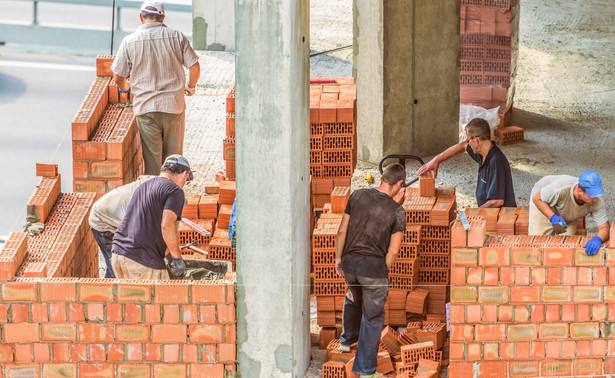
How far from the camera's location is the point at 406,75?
46.7ft

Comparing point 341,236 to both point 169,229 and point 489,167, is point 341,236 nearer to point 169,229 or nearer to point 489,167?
point 169,229

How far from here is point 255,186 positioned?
27.6 ft

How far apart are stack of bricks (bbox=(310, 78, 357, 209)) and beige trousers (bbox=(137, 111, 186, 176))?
1.49 metres

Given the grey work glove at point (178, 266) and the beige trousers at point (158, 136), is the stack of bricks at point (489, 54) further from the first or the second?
the grey work glove at point (178, 266)

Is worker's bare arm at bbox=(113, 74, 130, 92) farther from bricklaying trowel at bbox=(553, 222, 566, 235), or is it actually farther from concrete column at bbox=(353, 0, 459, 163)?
bricklaying trowel at bbox=(553, 222, 566, 235)

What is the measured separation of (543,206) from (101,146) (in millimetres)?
4213

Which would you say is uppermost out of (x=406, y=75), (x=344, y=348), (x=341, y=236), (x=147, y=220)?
(x=406, y=75)

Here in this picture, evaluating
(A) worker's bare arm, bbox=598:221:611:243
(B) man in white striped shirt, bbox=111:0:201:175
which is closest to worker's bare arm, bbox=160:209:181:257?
(B) man in white striped shirt, bbox=111:0:201:175

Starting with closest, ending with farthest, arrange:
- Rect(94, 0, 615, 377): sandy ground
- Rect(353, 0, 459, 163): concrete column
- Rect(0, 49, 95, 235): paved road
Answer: Rect(353, 0, 459, 163): concrete column, Rect(94, 0, 615, 377): sandy ground, Rect(0, 49, 95, 235): paved road

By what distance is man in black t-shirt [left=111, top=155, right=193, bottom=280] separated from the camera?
9094 mm

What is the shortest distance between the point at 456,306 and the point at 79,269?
3.34m

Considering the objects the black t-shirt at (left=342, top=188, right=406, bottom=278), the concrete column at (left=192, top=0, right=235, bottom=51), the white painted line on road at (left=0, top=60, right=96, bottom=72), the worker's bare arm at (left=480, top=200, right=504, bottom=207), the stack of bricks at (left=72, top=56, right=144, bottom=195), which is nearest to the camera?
the black t-shirt at (left=342, top=188, right=406, bottom=278)

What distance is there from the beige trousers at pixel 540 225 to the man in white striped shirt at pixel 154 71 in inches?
146

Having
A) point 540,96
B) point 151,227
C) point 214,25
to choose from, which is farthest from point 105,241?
point 214,25
